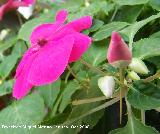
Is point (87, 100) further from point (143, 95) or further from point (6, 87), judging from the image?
point (6, 87)

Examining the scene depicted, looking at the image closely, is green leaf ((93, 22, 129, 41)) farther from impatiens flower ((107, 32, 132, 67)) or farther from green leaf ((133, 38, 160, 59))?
impatiens flower ((107, 32, 132, 67))

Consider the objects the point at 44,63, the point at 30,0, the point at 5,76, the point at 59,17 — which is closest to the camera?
the point at 44,63

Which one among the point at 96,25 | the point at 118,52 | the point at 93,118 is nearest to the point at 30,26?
the point at 96,25

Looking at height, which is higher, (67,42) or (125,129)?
(67,42)

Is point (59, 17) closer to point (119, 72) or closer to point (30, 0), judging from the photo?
point (119, 72)

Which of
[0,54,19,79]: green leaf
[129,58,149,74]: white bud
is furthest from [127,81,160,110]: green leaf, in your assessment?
[0,54,19,79]: green leaf

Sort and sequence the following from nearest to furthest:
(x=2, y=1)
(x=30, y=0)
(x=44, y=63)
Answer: (x=44, y=63)
(x=30, y=0)
(x=2, y=1)

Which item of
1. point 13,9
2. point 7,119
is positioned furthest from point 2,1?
point 7,119

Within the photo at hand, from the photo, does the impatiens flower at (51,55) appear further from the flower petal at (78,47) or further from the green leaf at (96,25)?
the green leaf at (96,25)
